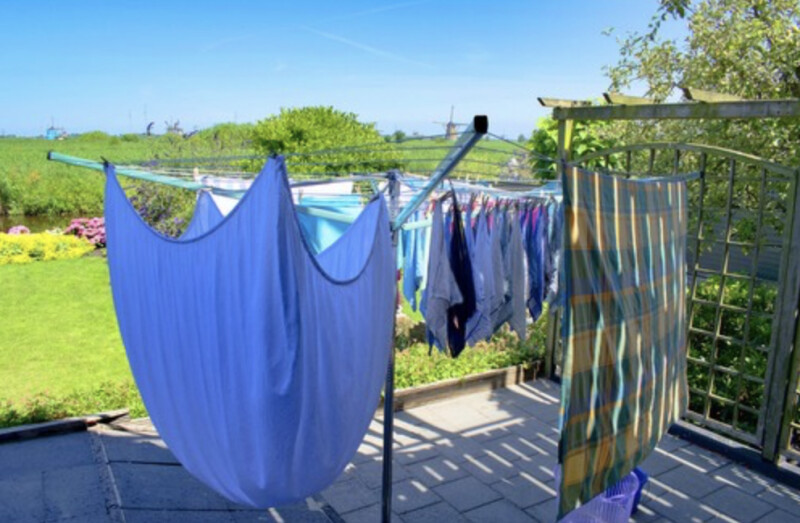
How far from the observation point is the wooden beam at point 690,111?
3072 mm

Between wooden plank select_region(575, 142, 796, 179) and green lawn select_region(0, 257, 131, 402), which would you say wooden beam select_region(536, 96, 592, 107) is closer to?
wooden plank select_region(575, 142, 796, 179)

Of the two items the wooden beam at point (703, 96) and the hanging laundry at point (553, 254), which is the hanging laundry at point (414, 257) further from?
the wooden beam at point (703, 96)

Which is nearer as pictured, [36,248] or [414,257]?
[414,257]

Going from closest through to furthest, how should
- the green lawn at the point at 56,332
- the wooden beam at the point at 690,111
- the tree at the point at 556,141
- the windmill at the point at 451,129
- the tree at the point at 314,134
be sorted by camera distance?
1. the windmill at the point at 451,129
2. the wooden beam at the point at 690,111
3. the green lawn at the point at 56,332
4. the tree at the point at 556,141
5. the tree at the point at 314,134

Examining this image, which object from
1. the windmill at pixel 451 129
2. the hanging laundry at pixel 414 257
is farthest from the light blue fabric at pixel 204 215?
the windmill at pixel 451 129

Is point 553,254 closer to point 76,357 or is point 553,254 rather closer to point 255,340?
point 255,340

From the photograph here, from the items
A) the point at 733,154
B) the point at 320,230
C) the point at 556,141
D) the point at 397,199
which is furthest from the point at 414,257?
the point at 556,141

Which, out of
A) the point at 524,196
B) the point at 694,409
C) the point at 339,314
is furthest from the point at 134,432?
the point at 694,409

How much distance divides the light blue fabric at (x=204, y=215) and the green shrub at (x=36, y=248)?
825cm

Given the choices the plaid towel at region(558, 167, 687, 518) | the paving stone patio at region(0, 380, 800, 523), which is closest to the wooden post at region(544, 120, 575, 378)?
the paving stone patio at region(0, 380, 800, 523)

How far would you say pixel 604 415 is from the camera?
77.0 inches

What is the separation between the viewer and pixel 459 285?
2867mm

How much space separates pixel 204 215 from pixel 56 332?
4189 mm

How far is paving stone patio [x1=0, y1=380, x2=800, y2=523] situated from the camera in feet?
9.47
